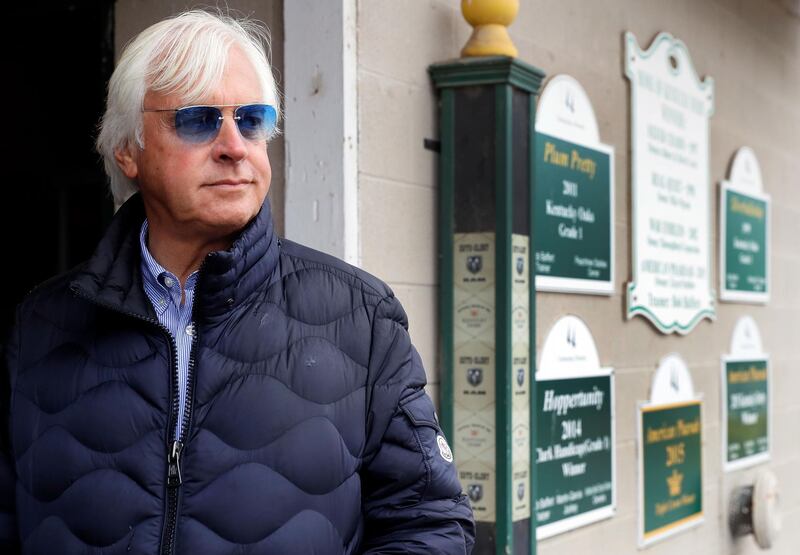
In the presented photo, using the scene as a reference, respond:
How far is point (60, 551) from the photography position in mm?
1752

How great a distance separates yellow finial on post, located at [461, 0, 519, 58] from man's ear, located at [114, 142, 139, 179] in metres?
1.49

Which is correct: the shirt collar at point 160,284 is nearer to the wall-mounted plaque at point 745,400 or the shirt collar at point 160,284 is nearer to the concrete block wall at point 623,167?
the concrete block wall at point 623,167

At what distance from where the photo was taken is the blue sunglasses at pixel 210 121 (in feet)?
6.00

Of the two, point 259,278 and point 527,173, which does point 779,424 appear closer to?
point 527,173

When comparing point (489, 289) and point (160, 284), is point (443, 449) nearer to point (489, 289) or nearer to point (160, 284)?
point (160, 284)

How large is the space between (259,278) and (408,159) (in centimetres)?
143

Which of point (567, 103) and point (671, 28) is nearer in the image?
point (567, 103)

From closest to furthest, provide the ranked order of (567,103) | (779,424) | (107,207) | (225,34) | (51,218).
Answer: (225,34) → (107,207) → (567,103) → (51,218) → (779,424)

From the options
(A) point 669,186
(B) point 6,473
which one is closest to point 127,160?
(B) point 6,473

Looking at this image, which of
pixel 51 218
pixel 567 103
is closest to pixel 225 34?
pixel 567 103

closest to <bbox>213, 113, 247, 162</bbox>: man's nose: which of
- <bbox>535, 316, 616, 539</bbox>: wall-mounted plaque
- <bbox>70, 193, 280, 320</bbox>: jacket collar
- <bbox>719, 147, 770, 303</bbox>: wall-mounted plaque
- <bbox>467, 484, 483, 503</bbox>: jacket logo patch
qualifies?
<bbox>70, 193, 280, 320</bbox>: jacket collar

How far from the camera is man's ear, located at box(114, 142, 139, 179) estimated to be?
1.96m

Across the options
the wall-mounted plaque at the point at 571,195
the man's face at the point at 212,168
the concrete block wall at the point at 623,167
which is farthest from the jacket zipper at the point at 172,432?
the wall-mounted plaque at the point at 571,195

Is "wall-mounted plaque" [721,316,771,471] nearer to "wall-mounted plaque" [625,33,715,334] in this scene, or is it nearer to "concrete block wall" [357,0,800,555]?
"concrete block wall" [357,0,800,555]
